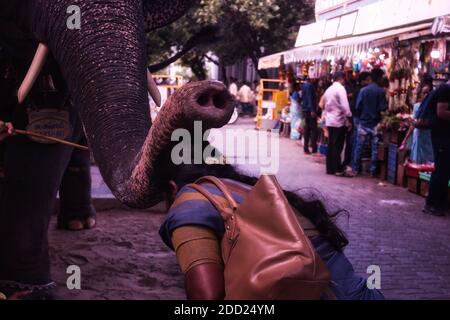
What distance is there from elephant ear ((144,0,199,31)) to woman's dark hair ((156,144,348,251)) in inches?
120

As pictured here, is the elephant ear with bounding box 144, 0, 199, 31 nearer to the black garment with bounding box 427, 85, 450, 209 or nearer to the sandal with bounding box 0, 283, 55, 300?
the sandal with bounding box 0, 283, 55, 300

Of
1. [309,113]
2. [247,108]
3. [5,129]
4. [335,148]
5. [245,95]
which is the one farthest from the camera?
[247,108]

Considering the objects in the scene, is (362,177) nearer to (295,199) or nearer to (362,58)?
(362,58)

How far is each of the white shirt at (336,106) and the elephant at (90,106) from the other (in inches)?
260

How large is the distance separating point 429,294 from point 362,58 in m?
8.57

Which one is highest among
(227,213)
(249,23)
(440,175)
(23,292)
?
(249,23)

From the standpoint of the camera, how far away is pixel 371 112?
1088 cm

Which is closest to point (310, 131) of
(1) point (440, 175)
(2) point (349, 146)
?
(2) point (349, 146)

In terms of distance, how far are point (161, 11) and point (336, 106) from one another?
21.9 feet

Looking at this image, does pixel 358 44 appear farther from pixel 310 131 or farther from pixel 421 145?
pixel 310 131

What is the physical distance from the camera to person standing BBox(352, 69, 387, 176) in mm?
10797

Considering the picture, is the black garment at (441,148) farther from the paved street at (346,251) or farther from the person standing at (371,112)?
the person standing at (371,112)

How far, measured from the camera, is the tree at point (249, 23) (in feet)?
82.3

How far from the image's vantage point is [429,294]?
529cm
